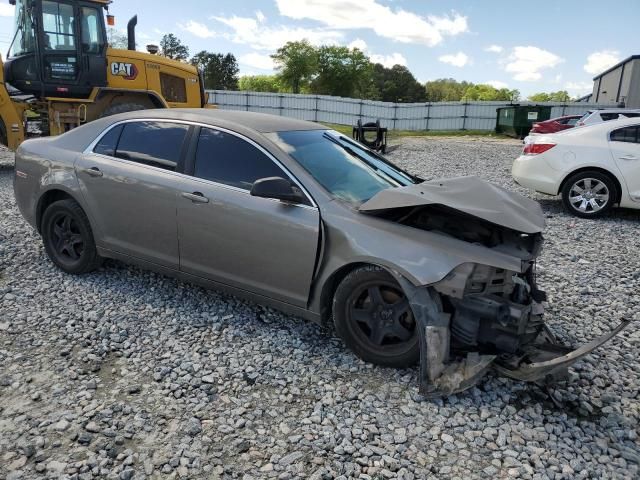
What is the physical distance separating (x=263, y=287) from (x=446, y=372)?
4.58ft

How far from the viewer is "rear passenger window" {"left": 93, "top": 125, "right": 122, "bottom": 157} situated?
4363mm

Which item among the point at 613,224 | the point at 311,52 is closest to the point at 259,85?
the point at 311,52

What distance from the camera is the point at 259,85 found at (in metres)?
94.1

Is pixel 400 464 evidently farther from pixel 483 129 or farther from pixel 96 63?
pixel 483 129

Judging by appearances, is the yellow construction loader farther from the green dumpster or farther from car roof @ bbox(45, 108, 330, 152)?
the green dumpster

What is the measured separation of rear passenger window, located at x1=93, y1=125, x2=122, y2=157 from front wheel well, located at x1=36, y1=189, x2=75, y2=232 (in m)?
0.56

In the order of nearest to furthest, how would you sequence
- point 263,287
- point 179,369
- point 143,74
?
point 179,369, point 263,287, point 143,74

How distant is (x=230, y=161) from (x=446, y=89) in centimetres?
13719

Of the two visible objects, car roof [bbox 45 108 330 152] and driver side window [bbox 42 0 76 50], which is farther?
driver side window [bbox 42 0 76 50]

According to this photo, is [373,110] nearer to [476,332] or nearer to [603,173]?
[603,173]

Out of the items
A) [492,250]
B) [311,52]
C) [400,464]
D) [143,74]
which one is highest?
[311,52]

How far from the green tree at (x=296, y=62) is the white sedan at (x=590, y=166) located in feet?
192

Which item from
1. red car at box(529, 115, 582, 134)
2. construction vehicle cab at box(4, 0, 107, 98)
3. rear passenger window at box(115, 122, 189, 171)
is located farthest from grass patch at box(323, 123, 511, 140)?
rear passenger window at box(115, 122, 189, 171)

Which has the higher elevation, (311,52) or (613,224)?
(311,52)
